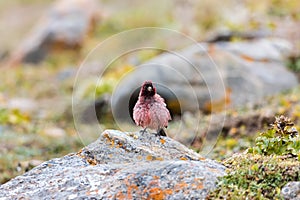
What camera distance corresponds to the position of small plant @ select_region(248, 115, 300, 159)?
495 centimetres

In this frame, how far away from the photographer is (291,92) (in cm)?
1291

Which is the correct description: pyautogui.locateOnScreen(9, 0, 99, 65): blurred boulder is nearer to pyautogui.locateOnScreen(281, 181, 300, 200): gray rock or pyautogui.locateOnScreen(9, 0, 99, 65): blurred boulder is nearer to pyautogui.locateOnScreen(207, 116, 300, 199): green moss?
pyautogui.locateOnScreen(207, 116, 300, 199): green moss

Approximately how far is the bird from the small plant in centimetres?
105

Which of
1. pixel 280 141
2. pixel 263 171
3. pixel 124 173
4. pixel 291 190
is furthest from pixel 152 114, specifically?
pixel 291 190

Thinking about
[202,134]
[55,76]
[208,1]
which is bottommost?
[202,134]

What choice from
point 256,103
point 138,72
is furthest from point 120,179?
point 138,72

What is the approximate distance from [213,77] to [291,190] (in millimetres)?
9504

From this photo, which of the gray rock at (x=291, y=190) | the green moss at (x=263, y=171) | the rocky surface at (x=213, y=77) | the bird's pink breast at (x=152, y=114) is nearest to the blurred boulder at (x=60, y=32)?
the rocky surface at (x=213, y=77)

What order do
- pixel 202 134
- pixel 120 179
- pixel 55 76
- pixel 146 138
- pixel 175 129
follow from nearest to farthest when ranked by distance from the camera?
1. pixel 120 179
2. pixel 146 138
3. pixel 202 134
4. pixel 175 129
5. pixel 55 76

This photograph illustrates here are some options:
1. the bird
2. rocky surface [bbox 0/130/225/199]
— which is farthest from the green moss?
the bird

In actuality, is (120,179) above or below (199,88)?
below

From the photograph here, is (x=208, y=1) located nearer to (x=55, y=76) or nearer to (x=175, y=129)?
(x=55, y=76)

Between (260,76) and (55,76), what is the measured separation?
32.0 ft

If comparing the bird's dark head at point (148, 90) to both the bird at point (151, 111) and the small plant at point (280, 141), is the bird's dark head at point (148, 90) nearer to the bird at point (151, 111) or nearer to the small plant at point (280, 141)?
the bird at point (151, 111)
